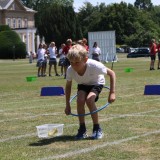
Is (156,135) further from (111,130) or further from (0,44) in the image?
(0,44)

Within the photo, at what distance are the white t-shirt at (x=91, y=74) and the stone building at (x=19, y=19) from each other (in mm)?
99976

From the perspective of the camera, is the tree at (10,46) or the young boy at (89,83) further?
the tree at (10,46)

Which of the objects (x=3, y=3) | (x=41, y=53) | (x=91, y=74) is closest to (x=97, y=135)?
(x=91, y=74)

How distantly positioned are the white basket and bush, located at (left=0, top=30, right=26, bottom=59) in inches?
2872

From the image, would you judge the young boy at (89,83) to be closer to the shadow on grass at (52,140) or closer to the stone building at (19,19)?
the shadow on grass at (52,140)

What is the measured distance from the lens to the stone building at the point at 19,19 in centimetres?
10919

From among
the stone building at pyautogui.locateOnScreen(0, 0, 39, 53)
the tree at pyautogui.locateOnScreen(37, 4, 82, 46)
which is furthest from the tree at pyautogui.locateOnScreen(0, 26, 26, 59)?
the stone building at pyautogui.locateOnScreen(0, 0, 39, 53)

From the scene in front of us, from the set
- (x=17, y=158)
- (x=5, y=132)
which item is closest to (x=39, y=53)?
(x=5, y=132)

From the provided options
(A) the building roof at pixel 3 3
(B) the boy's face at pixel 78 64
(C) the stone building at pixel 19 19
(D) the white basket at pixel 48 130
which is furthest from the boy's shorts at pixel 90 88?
(A) the building roof at pixel 3 3

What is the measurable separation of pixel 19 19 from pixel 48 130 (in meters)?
114

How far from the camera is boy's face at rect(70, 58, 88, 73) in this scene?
8.10 metres

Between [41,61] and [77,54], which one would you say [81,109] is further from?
[41,61]

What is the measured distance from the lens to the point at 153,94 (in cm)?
1534

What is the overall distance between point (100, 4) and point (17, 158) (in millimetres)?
143504
